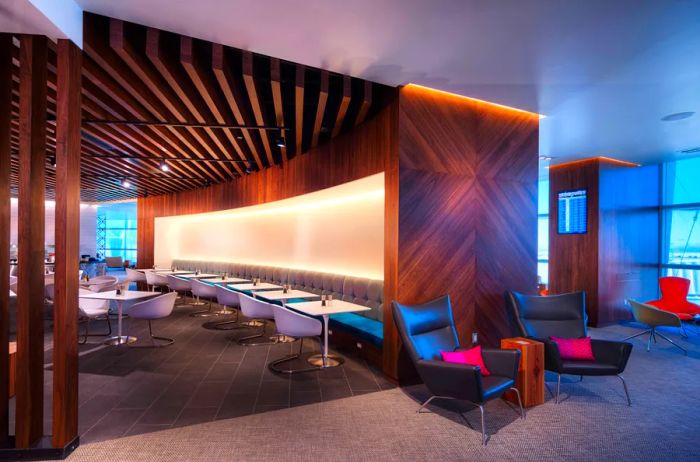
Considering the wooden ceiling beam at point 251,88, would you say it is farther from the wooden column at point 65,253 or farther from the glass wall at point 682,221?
the glass wall at point 682,221

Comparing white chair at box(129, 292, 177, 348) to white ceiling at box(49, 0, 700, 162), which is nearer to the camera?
white ceiling at box(49, 0, 700, 162)

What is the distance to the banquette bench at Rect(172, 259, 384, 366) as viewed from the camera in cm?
525

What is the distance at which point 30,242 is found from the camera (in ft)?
9.76

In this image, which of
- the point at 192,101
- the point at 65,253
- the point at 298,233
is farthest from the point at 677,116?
the point at 65,253

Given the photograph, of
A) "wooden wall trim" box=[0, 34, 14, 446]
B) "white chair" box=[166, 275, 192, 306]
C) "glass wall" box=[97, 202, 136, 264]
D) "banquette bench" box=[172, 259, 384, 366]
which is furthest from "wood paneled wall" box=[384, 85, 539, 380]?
"glass wall" box=[97, 202, 136, 264]

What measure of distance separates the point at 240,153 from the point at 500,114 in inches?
186

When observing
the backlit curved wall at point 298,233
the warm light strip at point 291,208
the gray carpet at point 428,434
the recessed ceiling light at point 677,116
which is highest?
the recessed ceiling light at point 677,116

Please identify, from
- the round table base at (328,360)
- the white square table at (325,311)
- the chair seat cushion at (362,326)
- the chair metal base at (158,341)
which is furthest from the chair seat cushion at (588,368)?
the chair metal base at (158,341)

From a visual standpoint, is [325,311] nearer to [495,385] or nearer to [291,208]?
[495,385]

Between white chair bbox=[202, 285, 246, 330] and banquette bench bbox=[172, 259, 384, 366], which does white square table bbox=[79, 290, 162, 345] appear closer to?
white chair bbox=[202, 285, 246, 330]

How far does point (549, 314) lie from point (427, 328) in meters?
1.75

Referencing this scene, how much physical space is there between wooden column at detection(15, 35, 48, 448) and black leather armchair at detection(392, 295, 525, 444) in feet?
10.0

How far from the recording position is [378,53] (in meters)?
3.83

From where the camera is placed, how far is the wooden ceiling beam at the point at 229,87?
3.75m
